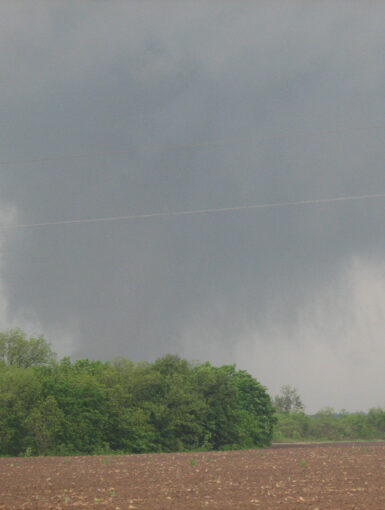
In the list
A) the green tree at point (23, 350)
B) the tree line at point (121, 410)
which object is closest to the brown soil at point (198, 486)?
the tree line at point (121, 410)

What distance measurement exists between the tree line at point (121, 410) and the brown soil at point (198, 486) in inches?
545

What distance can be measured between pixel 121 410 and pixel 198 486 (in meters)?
26.0

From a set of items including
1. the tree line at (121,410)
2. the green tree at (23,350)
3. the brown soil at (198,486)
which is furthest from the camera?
the green tree at (23,350)

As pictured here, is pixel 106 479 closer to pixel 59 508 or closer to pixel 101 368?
pixel 59 508

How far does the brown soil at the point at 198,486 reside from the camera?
1503cm

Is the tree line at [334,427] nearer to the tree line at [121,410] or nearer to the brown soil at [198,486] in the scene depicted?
the tree line at [121,410]

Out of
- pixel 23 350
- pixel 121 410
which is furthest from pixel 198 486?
pixel 23 350

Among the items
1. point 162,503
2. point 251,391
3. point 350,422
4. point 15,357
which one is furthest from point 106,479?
point 350,422

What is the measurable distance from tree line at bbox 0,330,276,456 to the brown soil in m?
13.8

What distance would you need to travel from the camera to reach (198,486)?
1862 cm

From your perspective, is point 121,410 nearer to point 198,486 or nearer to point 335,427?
point 198,486

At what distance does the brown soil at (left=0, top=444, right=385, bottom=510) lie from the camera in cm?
1503

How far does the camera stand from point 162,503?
15.1m

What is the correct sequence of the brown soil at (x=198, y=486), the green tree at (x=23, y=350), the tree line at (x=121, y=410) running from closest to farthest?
the brown soil at (x=198, y=486), the tree line at (x=121, y=410), the green tree at (x=23, y=350)
